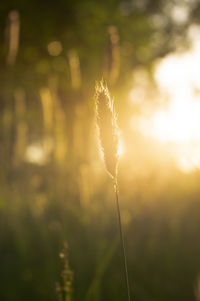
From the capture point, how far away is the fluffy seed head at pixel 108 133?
2.58ft

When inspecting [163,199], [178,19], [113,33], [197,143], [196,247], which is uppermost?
[178,19]

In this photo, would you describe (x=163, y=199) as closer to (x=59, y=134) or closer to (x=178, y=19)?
(x=59, y=134)

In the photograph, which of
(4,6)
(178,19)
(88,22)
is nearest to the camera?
(4,6)

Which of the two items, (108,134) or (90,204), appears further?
(90,204)

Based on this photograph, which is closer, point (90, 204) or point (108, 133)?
point (108, 133)

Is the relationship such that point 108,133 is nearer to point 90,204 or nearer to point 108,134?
point 108,134

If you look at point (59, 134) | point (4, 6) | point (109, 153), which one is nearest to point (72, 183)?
point (59, 134)

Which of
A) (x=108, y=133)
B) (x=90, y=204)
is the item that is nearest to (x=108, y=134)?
(x=108, y=133)

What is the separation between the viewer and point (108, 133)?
→ 2.60 feet

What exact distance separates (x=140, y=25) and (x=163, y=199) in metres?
10.4

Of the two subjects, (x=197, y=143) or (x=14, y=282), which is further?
(x=197, y=143)

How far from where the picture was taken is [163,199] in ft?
9.48

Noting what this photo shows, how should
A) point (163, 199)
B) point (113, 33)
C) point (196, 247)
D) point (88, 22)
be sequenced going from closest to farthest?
point (196, 247), point (113, 33), point (163, 199), point (88, 22)

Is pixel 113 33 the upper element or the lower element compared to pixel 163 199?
upper
